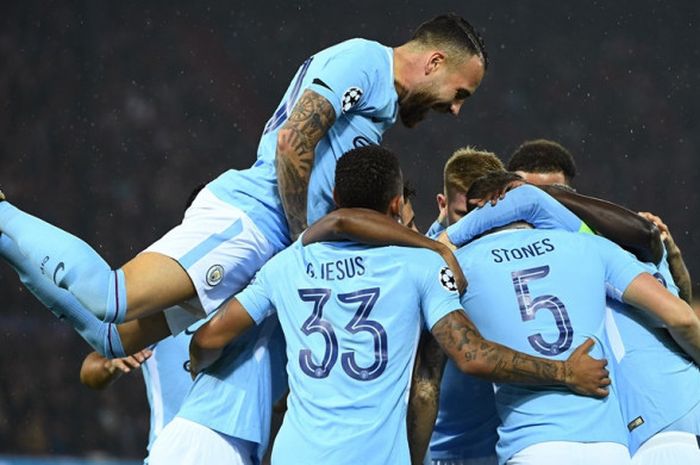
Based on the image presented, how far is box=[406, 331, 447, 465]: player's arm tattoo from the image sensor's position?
10.8 ft

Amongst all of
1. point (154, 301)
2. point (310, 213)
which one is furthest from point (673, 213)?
point (154, 301)

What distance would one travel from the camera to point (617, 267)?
3350 millimetres

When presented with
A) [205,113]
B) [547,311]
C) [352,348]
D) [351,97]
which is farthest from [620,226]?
[205,113]

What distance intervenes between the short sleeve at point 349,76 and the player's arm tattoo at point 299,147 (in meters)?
0.05

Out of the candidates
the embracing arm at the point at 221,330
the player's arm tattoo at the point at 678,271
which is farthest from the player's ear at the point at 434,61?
the player's arm tattoo at the point at 678,271

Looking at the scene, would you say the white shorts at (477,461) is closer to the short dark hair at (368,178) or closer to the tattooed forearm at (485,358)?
the tattooed forearm at (485,358)

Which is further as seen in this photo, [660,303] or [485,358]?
[660,303]

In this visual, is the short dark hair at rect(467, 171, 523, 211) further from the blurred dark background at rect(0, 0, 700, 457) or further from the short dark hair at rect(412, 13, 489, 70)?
the blurred dark background at rect(0, 0, 700, 457)

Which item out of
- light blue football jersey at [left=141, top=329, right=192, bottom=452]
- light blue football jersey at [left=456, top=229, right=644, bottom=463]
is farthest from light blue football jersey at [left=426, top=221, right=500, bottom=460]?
light blue football jersey at [left=141, top=329, right=192, bottom=452]

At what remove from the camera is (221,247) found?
346cm

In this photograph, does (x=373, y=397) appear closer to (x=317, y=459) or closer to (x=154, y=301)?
(x=317, y=459)

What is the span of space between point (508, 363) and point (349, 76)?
3.57 ft

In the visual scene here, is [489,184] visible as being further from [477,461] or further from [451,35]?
[477,461]

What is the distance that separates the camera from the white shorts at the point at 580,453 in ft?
10.2
